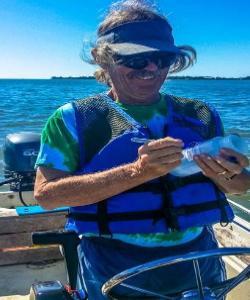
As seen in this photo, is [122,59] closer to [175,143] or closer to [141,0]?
[141,0]

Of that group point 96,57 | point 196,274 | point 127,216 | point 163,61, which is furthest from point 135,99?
point 196,274

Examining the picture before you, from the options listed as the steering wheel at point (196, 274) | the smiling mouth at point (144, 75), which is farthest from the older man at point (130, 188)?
the steering wheel at point (196, 274)

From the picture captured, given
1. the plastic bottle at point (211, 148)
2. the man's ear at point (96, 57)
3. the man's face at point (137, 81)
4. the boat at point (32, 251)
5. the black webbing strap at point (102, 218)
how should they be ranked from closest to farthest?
1. the plastic bottle at point (211, 148)
2. the black webbing strap at point (102, 218)
3. the man's face at point (137, 81)
4. the man's ear at point (96, 57)
5. the boat at point (32, 251)

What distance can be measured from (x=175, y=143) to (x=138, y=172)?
0.71 ft

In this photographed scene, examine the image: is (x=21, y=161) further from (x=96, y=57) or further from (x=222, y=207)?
(x=222, y=207)

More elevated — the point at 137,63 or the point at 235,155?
the point at 137,63

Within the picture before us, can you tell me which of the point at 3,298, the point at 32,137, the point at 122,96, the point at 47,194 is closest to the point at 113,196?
the point at 47,194

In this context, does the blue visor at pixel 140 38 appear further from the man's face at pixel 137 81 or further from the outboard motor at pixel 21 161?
the outboard motor at pixel 21 161

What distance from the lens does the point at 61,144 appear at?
7.43ft

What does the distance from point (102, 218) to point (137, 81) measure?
605 mm

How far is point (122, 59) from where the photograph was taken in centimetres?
233

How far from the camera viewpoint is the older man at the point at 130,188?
2248 millimetres

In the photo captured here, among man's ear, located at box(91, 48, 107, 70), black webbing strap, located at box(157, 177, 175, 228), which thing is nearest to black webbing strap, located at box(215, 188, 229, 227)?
black webbing strap, located at box(157, 177, 175, 228)

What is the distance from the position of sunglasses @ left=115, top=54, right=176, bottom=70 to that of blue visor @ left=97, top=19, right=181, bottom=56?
3cm
